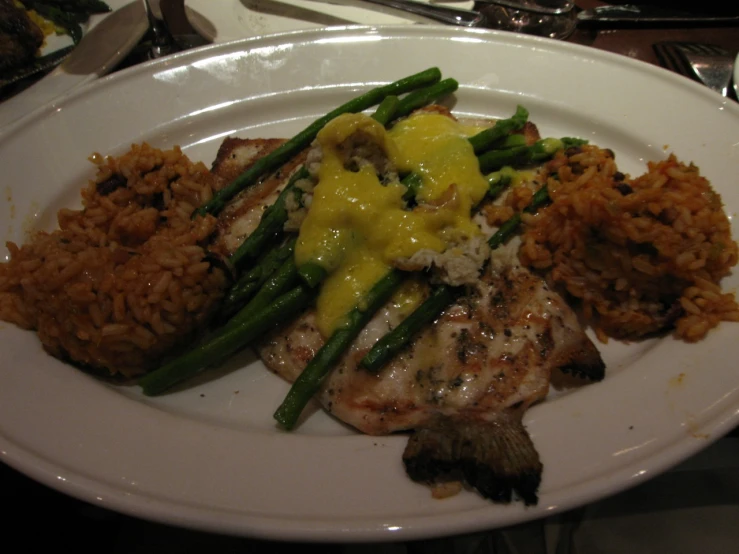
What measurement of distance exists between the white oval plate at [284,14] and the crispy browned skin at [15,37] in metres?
1.19

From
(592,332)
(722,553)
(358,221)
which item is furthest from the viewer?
(592,332)

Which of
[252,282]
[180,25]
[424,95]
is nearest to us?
[252,282]

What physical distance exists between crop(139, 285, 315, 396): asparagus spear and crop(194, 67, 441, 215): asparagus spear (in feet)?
2.71

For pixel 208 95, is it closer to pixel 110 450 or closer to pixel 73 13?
pixel 73 13

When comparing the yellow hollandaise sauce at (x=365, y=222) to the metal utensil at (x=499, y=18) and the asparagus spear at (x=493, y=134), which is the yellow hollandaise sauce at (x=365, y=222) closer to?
the asparagus spear at (x=493, y=134)

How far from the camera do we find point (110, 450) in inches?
79.8

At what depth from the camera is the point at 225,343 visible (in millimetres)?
2354

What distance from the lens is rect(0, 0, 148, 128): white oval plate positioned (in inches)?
140

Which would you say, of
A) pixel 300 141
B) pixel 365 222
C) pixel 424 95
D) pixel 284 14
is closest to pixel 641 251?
pixel 365 222

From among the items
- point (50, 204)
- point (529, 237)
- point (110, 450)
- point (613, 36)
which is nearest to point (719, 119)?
point (529, 237)

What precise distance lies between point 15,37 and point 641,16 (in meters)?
5.13

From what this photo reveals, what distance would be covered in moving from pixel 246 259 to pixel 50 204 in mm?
1346

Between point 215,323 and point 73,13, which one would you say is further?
point 73,13

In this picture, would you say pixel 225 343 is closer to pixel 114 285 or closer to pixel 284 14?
pixel 114 285
